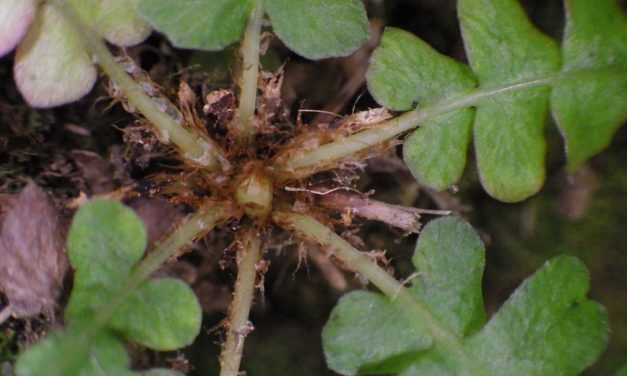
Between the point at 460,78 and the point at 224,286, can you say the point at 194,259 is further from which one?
the point at 460,78

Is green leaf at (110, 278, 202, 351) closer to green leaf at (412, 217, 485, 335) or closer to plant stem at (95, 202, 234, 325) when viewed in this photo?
plant stem at (95, 202, 234, 325)

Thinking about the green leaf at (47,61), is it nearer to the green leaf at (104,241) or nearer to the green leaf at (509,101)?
the green leaf at (104,241)

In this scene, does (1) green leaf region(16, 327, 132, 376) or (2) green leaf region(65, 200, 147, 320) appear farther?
(2) green leaf region(65, 200, 147, 320)

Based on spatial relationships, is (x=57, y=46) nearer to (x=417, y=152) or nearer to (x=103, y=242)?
(x=103, y=242)

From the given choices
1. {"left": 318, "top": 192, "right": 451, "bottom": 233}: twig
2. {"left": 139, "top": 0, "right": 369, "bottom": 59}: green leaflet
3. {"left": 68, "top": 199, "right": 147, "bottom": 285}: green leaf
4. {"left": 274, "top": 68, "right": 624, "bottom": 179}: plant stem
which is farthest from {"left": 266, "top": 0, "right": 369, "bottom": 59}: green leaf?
{"left": 68, "top": 199, "right": 147, "bottom": 285}: green leaf

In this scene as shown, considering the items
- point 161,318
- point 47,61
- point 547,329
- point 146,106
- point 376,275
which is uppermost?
point 47,61

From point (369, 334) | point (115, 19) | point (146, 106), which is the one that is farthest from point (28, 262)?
point (369, 334)

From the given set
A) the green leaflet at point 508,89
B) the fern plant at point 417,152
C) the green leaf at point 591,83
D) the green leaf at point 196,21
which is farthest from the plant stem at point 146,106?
the green leaf at point 591,83
